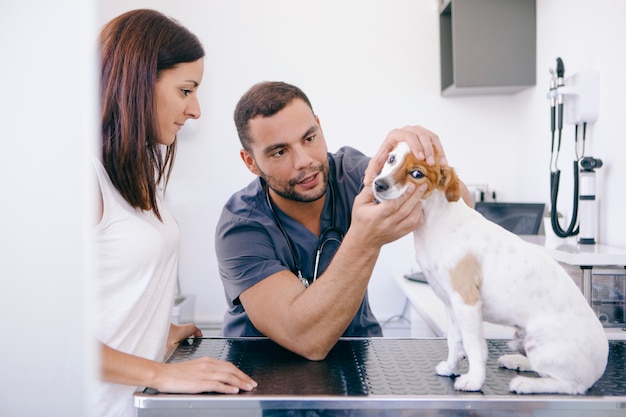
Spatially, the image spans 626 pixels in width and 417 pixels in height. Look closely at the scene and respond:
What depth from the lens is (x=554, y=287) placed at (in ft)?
2.45

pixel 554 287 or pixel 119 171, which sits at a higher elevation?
pixel 119 171

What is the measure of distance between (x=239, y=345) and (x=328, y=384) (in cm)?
31

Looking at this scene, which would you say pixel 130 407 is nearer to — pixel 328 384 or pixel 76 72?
pixel 328 384

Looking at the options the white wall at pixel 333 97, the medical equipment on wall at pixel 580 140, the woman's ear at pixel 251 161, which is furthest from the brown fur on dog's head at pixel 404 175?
the white wall at pixel 333 97

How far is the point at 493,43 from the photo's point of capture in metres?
2.20

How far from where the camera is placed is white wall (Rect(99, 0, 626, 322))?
Answer: 98.3 inches

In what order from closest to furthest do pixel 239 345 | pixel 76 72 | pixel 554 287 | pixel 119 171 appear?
pixel 76 72 → pixel 554 287 → pixel 119 171 → pixel 239 345

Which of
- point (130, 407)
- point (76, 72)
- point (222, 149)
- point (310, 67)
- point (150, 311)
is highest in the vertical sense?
point (310, 67)

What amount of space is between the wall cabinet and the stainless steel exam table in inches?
61.1

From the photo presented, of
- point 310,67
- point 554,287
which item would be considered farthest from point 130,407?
point 310,67

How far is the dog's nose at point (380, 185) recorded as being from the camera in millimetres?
762

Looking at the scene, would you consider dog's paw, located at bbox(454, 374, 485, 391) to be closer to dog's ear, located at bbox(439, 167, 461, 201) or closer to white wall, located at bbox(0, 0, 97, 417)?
dog's ear, located at bbox(439, 167, 461, 201)

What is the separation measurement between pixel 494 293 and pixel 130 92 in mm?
638

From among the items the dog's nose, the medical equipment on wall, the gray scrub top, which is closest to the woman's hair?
the gray scrub top
